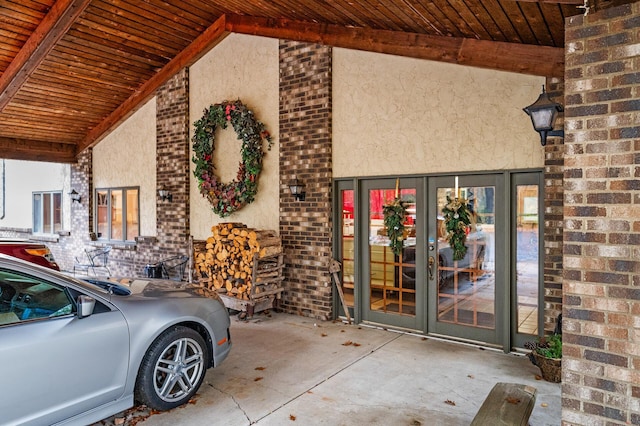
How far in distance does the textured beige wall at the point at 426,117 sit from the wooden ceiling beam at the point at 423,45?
28 centimetres

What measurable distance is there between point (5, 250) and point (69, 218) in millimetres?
4913

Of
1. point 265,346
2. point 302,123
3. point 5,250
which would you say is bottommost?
point 265,346

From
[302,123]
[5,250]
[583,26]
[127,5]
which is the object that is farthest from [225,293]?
[583,26]

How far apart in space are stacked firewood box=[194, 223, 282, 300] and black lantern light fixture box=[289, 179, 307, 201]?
717mm

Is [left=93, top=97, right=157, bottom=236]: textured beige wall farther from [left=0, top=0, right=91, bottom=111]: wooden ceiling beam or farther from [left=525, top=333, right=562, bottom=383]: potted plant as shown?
[left=525, top=333, right=562, bottom=383]: potted plant

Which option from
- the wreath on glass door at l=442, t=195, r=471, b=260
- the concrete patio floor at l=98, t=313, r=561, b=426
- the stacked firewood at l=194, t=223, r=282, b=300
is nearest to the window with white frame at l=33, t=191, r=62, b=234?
the stacked firewood at l=194, t=223, r=282, b=300

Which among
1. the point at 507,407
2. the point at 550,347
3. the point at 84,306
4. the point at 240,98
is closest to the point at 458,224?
the point at 550,347

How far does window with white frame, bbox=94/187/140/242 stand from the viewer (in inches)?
396

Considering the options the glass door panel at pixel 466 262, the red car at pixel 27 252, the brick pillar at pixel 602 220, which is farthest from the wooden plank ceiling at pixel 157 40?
the red car at pixel 27 252

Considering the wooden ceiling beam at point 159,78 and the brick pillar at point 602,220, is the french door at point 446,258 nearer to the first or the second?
the brick pillar at point 602,220

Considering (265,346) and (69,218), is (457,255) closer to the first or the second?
(265,346)

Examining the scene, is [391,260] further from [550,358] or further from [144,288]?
[144,288]

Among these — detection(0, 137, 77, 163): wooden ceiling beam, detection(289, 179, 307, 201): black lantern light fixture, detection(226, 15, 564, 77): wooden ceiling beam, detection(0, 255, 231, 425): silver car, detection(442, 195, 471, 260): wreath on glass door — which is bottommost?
detection(0, 255, 231, 425): silver car

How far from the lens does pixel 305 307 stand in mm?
7078
